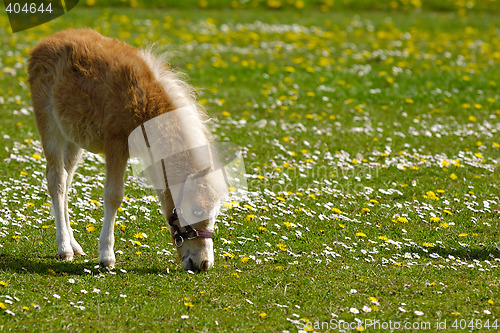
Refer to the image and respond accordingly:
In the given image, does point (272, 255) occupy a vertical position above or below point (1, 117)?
below

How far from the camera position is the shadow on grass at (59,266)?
6895 millimetres

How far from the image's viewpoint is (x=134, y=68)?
718cm

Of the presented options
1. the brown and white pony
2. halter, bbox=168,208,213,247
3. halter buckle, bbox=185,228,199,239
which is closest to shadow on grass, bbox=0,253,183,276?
the brown and white pony

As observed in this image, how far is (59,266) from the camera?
23.2 ft

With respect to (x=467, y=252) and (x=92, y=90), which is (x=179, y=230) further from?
(x=467, y=252)

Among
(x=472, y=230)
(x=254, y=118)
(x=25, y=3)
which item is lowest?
(x=472, y=230)

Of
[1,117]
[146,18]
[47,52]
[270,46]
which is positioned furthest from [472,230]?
[146,18]

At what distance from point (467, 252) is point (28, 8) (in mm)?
16620

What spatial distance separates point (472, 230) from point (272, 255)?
301cm

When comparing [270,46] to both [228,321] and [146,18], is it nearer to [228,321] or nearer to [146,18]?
[146,18]

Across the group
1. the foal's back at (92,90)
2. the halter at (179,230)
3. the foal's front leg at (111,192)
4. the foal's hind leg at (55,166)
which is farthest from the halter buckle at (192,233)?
the foal's hind leg at (55,166)

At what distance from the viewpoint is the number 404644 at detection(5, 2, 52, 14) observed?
19047mm

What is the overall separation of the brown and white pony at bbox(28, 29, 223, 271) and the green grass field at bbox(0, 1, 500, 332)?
1.45 feet

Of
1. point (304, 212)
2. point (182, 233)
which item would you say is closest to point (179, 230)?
point (182, 233)
